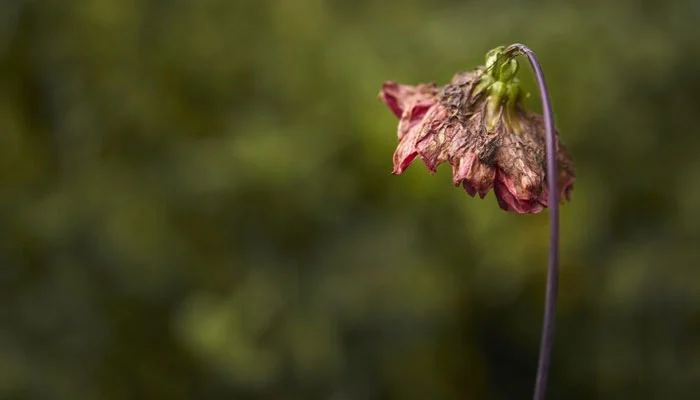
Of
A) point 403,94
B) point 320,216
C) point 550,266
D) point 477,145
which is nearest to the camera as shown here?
point 550,266

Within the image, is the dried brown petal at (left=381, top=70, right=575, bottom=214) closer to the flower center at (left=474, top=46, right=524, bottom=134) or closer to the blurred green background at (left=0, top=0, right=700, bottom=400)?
the flower center at (left=474, top=46, right=524, bottom=134)

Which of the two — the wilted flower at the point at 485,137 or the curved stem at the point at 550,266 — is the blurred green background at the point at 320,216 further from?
the curved stem at the point at 550,266

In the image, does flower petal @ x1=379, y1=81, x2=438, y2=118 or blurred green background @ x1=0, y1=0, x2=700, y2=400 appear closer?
flower petal @ x1=379, y1=81, x2=438, y2=118

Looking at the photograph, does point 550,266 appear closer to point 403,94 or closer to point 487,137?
point 487,137

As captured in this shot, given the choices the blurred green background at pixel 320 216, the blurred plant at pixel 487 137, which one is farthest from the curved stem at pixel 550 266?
the blurred green background at pixel 320 216

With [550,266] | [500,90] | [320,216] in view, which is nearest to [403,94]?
[500,90]

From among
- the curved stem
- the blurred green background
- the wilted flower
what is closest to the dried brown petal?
the wilted flower

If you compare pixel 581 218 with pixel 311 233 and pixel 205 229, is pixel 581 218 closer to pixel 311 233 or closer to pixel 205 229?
pixel 311 233
